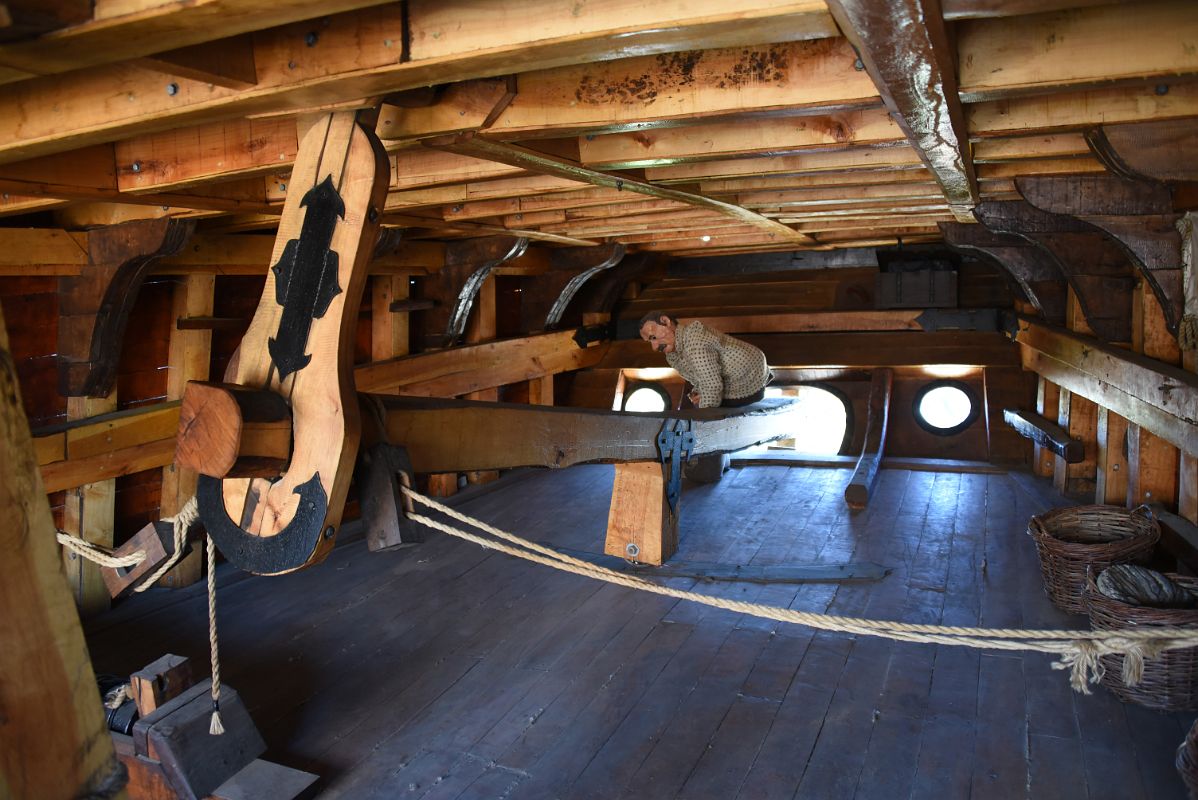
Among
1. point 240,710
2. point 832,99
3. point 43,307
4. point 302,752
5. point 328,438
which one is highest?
point 832,99

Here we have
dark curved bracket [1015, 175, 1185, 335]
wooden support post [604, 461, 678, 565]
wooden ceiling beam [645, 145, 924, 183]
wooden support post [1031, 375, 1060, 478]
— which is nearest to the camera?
wooden ceiling beam [645, 145, 924, 183]

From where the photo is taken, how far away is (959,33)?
212cm

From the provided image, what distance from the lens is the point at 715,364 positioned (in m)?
5.49

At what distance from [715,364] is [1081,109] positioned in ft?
9.97

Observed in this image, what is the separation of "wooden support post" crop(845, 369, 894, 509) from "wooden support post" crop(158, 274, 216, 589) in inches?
158

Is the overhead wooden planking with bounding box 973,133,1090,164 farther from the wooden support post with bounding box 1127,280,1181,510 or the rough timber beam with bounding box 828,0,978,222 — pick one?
the wooden support post with bounding box 1127,280,1181,510

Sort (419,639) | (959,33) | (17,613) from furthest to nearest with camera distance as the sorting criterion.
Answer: (419,639) → (959,33) → (17,613)

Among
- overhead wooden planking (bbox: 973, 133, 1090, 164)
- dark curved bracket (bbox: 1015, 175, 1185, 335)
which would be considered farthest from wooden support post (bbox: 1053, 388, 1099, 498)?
overhead wooden planking (bbox: 973, 133, 1090, 164)

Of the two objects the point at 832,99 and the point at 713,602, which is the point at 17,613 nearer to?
the point at 713,602

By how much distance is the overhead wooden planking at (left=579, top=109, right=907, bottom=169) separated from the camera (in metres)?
2.92

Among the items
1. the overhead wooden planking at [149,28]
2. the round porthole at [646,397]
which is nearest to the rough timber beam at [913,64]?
the overhead wooden planking at [149,28]

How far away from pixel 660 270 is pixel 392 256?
12.1 ft

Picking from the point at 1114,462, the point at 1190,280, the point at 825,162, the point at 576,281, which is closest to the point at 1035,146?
the point at 825,162

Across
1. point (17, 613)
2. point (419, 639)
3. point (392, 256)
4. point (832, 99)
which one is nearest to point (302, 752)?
point (419, 639)
